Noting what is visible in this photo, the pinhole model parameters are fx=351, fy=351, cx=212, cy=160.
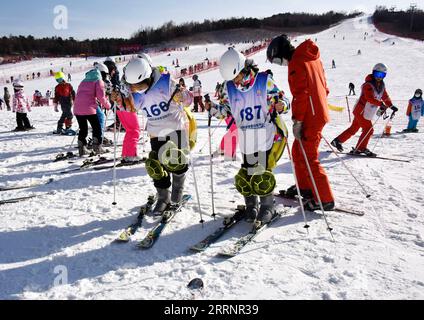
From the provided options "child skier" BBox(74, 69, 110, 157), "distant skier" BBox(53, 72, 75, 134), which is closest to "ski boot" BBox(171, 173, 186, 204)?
"child skier" BBox(74, 69, 110, 157)

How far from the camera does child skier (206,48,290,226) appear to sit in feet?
12.1

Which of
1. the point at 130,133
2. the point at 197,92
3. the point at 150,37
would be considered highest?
the point at 150,37

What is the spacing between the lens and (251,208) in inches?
164

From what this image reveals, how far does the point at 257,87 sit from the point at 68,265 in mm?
2579

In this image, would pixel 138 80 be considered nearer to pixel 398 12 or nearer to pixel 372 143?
pixel 372 143

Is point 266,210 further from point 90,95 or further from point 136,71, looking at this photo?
point 90,95

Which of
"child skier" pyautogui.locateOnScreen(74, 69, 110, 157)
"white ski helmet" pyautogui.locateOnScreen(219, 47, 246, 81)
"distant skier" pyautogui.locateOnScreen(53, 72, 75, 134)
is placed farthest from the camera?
"distant skier" pyautogui.locateOnScreen(53, 72, 75, 134)

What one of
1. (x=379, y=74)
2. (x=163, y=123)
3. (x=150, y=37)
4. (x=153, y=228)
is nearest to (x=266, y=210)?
(x=153, y=228)

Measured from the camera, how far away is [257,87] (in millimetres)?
3684

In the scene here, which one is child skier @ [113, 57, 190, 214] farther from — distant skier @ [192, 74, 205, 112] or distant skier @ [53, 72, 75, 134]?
distant skier @ [192, 74, 205, 112]

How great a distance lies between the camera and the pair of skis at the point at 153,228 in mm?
3693

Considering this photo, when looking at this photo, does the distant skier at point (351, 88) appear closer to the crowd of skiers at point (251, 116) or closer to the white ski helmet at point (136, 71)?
the crowd of skiers at point (251, 116)

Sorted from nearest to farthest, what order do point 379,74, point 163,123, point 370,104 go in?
point 163,123 < point 379,74 < point 370,104

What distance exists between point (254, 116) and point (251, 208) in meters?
1.11
